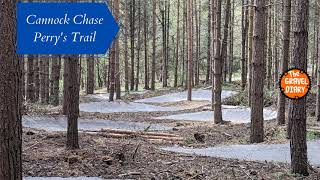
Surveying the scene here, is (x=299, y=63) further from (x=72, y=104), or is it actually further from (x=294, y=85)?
(x=72, y=104)

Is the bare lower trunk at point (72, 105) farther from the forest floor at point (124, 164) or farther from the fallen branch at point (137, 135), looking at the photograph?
the fallen branch at point (137, 135)

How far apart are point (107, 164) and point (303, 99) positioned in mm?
3479

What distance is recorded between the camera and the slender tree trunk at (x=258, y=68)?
10922mm

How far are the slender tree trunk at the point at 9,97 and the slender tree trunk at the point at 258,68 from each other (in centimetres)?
742

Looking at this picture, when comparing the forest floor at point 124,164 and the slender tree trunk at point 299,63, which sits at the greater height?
the slender tree trunk at point 299,63

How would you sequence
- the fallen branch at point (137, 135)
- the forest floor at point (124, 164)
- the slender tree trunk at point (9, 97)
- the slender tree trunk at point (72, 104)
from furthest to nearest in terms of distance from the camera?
the fallen branch at point (137, 135), the slender tree trunk at point (72, 104), the forest floor at point (124, 164), the slender tree trunk at point (9, 97)

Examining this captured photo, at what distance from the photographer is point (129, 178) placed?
23.1 ft

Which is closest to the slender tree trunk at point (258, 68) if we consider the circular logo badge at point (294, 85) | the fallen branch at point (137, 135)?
the fallen branch at point (137, 135)

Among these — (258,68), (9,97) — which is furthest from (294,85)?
(258,68)

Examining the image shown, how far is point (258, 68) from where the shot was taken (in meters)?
11.1

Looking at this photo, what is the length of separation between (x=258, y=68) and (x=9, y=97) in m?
7.60

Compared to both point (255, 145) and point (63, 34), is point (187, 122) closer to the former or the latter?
point (255, 145)

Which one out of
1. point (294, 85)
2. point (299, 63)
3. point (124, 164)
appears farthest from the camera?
point (124, 164)

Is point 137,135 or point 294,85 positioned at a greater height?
point 294,85
